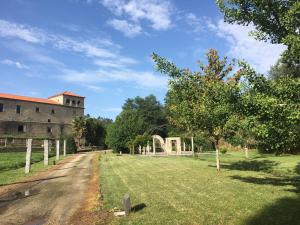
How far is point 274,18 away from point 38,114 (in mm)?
84524

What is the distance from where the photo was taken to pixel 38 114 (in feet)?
296

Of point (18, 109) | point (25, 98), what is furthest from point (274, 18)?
point (25, 98)

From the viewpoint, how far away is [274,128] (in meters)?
11.4

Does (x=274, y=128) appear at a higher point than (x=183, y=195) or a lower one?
higher

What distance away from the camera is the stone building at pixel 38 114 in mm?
83125

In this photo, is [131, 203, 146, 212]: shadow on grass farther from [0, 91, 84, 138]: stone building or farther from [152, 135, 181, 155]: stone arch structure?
[0, 91, 84, 138]: stone building

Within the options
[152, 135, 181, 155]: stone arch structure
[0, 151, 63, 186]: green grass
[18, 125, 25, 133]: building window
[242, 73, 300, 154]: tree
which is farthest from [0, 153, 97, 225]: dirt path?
[18, 125, 25, 133]: building window

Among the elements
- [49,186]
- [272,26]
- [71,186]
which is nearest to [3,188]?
[49,186]

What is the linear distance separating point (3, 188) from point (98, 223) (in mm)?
10364

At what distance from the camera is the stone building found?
273 ft

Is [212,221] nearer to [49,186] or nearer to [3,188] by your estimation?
[49,186]

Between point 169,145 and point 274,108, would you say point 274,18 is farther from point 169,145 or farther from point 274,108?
point 169,145

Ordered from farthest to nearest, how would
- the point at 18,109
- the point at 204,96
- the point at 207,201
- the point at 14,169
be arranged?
the point at 18,109 → the point at 14,169 → the point at 204,96 → the point at 207,201

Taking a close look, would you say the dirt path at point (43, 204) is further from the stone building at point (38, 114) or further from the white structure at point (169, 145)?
the stone building at point (38, 114)
